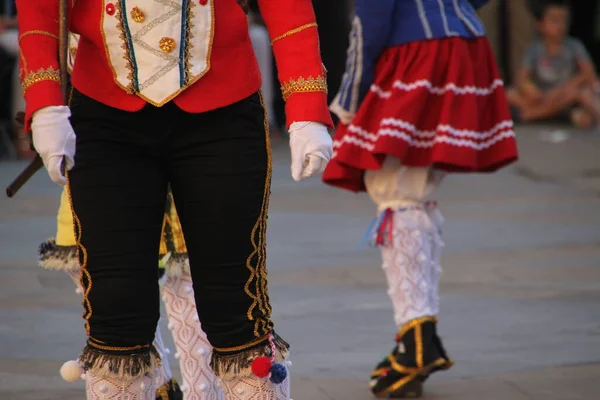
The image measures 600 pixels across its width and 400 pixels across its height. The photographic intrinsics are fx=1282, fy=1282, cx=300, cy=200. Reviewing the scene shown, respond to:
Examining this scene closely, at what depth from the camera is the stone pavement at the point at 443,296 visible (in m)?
4.76

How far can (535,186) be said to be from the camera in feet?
33.1

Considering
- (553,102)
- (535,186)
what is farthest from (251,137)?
(553,102)

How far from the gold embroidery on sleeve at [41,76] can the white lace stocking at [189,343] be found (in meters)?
1.00

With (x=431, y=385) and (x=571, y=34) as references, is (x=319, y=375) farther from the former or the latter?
(x=571, y=34)

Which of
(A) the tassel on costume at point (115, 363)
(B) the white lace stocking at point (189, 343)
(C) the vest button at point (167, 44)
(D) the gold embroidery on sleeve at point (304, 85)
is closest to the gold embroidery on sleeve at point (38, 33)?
(C) the vest button at point (167, 44)

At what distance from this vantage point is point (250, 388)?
3.17 meters

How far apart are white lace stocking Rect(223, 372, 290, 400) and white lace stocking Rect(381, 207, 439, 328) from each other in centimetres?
138

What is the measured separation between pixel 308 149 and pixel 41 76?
0.65m

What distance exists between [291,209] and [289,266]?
6.89 feet

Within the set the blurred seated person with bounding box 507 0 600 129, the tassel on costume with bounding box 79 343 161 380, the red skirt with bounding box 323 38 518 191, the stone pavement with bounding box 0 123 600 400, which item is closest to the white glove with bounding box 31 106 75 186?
the tassel on costume with bounding box 79 343 161 380

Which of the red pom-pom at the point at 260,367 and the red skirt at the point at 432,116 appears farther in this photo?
the red skirt at the point at 432,116

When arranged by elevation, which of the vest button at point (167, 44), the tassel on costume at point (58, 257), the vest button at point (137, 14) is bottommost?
the tassel on costume at point (58, 257)

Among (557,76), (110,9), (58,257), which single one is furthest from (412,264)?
(557,76)

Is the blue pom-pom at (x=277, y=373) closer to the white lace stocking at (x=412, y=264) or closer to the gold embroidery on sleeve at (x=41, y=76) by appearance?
the gold embroidery on sleeve at (x=41, y=76)
